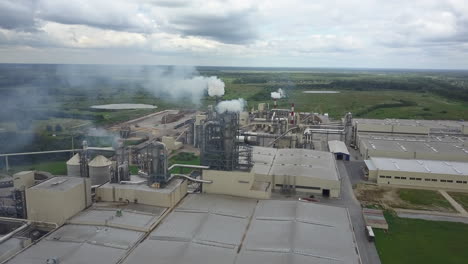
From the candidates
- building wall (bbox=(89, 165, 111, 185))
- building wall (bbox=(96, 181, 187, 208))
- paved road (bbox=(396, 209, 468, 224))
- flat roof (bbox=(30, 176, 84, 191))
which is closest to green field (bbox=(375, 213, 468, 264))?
paved road (bbox=(396, 209, 468, 224))

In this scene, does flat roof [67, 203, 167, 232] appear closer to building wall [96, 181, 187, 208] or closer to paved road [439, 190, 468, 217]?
building wall [96, 181, 187, 208]

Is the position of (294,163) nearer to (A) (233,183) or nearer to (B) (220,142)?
(A) (233,183)

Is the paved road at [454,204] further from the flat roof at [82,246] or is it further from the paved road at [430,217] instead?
the flat roof at [82,246]

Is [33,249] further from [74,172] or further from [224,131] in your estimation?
[224,131]

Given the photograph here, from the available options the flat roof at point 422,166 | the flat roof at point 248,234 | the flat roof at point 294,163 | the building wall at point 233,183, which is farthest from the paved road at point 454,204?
the building wall at point 233,183

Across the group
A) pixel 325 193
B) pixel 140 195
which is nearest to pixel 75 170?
pixel 140 195

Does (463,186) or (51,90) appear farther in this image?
(51,90)

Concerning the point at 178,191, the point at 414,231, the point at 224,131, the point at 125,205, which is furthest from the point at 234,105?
the point at 414,231
